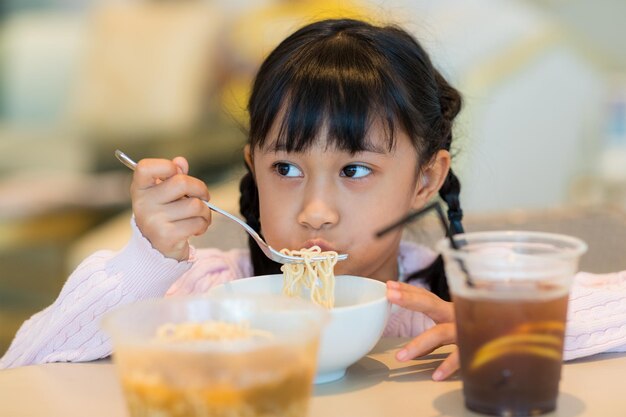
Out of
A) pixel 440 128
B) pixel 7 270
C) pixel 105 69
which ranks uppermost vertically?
pixel 105 69

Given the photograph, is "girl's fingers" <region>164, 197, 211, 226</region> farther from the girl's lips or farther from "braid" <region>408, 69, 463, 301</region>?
"braid" <region>408, 69, 463, 301</region>

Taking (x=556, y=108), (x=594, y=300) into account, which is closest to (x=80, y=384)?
(x=594, y=300)

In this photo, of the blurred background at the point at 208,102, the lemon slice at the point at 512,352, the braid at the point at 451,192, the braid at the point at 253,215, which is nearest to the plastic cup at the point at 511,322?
the lemon slice at the point at 512,352

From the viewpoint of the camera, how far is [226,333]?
2.58 feet

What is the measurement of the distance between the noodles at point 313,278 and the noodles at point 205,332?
290 millimetres

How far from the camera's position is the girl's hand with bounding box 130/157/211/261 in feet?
3.93

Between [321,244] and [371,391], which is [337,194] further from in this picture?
[371,391]

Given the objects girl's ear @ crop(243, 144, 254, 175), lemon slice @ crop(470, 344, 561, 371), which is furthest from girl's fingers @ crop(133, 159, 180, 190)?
lemon slice @ crop(470, 344, 561, 371)

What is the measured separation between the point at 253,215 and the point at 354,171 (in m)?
0.33

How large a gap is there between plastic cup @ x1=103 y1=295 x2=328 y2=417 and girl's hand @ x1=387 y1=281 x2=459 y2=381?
239mm

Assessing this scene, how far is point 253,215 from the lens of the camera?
1617 millimetres

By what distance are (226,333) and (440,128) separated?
0.80 m

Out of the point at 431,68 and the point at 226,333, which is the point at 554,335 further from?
the point at 431,68

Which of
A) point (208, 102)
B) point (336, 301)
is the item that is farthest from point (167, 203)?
point (208, 102)
